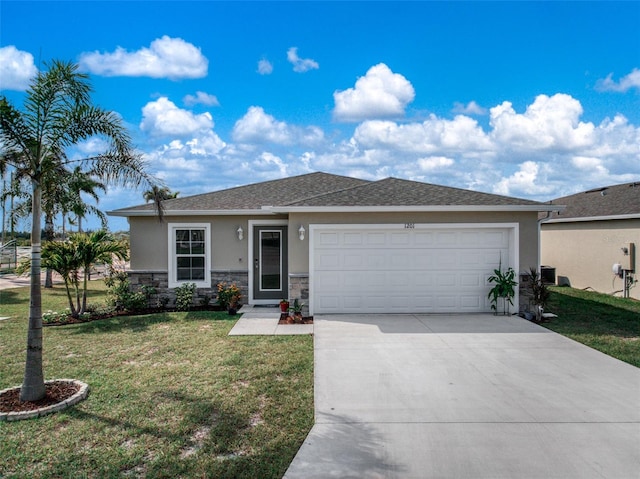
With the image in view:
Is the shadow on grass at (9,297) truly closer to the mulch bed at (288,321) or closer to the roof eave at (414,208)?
the mulch bed at (288,321)

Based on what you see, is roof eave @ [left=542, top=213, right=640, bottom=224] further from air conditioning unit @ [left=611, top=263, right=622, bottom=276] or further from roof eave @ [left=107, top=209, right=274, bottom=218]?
roof eave @ [left=107, top=209, right=274, bottom=218]

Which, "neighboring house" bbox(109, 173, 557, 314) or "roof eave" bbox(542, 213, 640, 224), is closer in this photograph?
"neighboring house" bbox(109, 173, 557, 314)

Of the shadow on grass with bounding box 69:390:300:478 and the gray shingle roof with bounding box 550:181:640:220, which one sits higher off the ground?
the gray shingle roof with bounding box 550:181:640:220

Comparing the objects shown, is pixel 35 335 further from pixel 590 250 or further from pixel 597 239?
pixel 590 250

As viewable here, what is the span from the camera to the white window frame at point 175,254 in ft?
37.6

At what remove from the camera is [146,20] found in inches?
400

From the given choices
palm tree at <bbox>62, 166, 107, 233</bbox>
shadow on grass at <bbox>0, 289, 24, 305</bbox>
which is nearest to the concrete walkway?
palm tree at <bbox>62, 166, 107, 233</bbox>

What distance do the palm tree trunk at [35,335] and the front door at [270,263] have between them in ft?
21.4

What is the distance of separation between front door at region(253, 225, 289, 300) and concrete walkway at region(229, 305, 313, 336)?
1057 millimetres

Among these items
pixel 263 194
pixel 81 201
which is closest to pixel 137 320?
pixel 263 194

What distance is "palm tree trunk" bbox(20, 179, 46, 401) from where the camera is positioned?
5.08m

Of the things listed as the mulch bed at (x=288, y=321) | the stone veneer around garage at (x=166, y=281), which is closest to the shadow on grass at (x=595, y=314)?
the mulch bed at (x=288, y=321)

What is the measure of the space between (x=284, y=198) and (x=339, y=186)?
2231mm

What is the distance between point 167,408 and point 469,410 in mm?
3430
